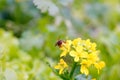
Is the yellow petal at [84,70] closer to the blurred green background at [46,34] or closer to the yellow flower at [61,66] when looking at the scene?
the yellow flower at [61,66]

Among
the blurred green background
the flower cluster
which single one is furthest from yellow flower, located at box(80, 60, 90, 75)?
the blurred green background

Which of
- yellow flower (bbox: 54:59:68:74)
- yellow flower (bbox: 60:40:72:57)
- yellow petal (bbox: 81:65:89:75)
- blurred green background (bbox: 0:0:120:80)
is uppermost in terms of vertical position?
blurred green background (bbox: 0:0:120:80)

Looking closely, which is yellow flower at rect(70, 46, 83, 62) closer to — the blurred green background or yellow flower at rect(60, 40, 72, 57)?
yellow flower at rect(60, 40, 72, 57)

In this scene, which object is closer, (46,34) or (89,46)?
(89,46)

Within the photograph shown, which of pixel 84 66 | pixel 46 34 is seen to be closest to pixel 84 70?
pixel 84 66

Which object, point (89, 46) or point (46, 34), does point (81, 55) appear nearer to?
point (89, 46)
